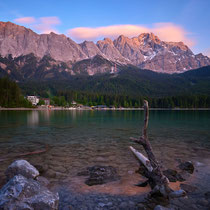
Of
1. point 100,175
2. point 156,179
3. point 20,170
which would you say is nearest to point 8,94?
point 20,170

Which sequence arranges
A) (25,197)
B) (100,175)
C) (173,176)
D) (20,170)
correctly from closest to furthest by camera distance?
(25,197) → (20,170) → (173,176) → (100,175)

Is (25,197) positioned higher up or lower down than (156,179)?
higher up

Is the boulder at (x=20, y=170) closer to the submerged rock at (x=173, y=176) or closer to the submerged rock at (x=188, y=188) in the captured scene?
the submerged rock at (x=173, y=176)

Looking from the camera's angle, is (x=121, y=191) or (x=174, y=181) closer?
(x=121, y=191)

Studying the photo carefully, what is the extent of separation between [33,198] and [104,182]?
5934 mm

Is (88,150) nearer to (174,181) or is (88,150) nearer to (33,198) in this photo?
(174,181)

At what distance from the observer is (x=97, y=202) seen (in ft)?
35.0

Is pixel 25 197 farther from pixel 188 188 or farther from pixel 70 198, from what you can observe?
pixel 188 188

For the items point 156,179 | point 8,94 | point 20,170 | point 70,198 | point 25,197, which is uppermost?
point 8,94

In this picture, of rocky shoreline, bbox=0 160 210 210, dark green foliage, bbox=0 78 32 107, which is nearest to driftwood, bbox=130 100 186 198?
rocky shoreline, bbox=0 160 210 210

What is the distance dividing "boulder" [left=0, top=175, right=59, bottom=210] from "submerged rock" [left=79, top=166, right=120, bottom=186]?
4.40 metres

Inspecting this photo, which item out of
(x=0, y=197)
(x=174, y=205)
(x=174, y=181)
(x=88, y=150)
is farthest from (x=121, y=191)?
(x=88, y=150)

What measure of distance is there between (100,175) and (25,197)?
6.88 metres

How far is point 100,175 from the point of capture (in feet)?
48.2
